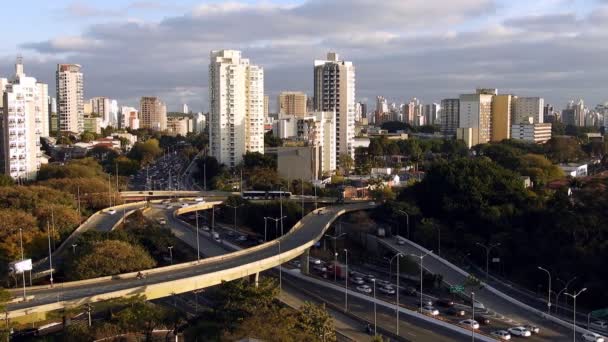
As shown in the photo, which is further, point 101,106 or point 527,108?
point 101,106

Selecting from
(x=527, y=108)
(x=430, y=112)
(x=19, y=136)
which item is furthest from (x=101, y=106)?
(x=19, y=136)

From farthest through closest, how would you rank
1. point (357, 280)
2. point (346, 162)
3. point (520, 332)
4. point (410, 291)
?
point (346, 162)
point (357, 280)
point (410, 291)
point (520, 332)

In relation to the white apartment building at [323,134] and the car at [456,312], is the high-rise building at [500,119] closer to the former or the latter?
the white apartment building at [323,134]

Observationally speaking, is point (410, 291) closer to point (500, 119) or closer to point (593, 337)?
point (593, 337)

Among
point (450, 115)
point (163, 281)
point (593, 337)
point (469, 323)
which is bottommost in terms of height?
point (593, 337)

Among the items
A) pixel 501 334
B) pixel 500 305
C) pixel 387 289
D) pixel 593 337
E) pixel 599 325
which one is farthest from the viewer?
pixel 387 289

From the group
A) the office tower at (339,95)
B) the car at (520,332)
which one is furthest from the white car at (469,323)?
the office tower at (339,95)
